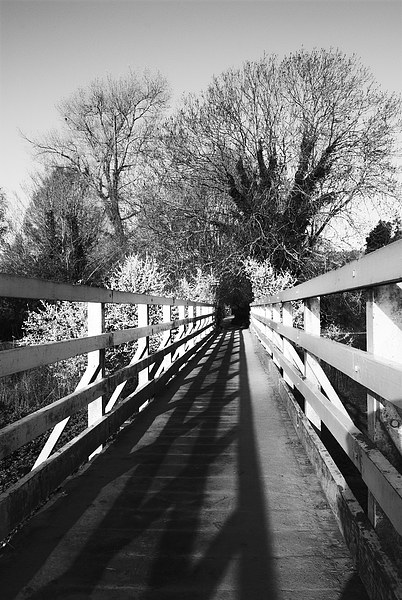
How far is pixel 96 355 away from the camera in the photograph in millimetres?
3779

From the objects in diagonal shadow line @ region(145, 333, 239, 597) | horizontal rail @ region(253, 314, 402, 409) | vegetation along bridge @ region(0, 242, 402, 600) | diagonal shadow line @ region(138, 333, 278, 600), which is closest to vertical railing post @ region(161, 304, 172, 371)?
vegetation along bridge @ region(0, 242, 402, 600)

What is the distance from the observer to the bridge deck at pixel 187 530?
213cm

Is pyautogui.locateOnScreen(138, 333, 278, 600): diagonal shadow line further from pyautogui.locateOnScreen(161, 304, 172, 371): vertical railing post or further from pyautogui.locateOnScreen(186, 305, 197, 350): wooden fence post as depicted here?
pyautogui.locateOnScreen(186, 305, 197, 350): wooden fence post

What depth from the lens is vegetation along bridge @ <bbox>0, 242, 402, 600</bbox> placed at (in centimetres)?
202

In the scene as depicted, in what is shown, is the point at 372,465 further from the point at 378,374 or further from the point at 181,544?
the point at 181,544

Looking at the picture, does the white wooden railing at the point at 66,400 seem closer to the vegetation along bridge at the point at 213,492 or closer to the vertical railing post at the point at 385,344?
the vegetation along bridge at the point at 213,492

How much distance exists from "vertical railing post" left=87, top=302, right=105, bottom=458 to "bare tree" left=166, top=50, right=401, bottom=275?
16.2 meters

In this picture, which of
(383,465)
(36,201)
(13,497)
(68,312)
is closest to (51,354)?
(13,497)

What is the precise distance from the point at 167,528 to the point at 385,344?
4.45 feet

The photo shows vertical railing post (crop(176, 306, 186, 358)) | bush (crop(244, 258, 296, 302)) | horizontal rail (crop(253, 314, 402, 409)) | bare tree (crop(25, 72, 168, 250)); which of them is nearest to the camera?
horizontal rail (crop(253, 314, 402, 409))

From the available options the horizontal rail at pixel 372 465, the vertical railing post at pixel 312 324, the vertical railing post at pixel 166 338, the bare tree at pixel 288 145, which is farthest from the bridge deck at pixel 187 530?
the bare tree at pixel 288 145

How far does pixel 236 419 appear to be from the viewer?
5.23 meters

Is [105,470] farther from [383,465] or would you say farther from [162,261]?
[162,261]

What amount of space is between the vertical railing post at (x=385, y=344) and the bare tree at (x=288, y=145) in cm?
1763
